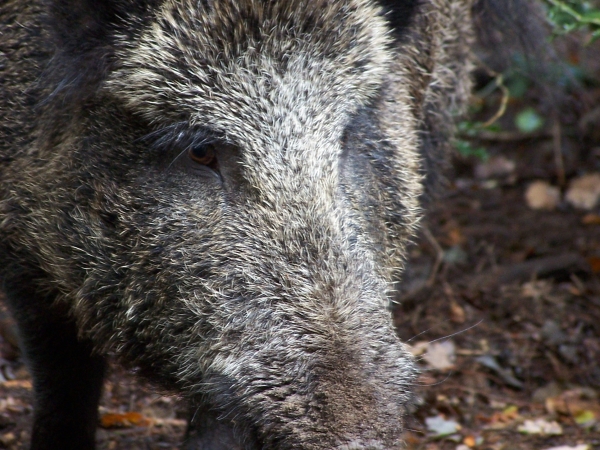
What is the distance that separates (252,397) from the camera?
254 centimetres

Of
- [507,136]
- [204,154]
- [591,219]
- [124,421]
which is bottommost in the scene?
[591,219]

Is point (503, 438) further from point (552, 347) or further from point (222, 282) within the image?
point (222, 282)

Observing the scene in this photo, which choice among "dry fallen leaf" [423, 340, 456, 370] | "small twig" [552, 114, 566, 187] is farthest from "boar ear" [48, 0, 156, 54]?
"small twig" [552, 114, 566, 187]

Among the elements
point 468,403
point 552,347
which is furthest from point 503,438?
point 552,347

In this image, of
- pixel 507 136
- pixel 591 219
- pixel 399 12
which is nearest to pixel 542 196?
pixel 591 219

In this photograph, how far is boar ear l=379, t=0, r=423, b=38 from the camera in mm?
3383

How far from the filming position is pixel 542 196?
6.39m

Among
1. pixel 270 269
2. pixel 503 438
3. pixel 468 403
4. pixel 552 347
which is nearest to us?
pixel 270 269

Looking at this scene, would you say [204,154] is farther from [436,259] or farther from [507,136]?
[507,136]

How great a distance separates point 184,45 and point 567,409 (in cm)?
302

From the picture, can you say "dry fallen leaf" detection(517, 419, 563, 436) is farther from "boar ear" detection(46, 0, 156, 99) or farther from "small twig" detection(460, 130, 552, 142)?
"small twig" detection(460, 130, 552, 142)

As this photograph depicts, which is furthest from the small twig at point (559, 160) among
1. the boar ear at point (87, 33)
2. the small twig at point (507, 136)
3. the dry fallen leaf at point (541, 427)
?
the boar ear at point (87, 33)

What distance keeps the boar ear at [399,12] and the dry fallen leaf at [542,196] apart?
325cm

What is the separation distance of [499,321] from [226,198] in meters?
3.05
